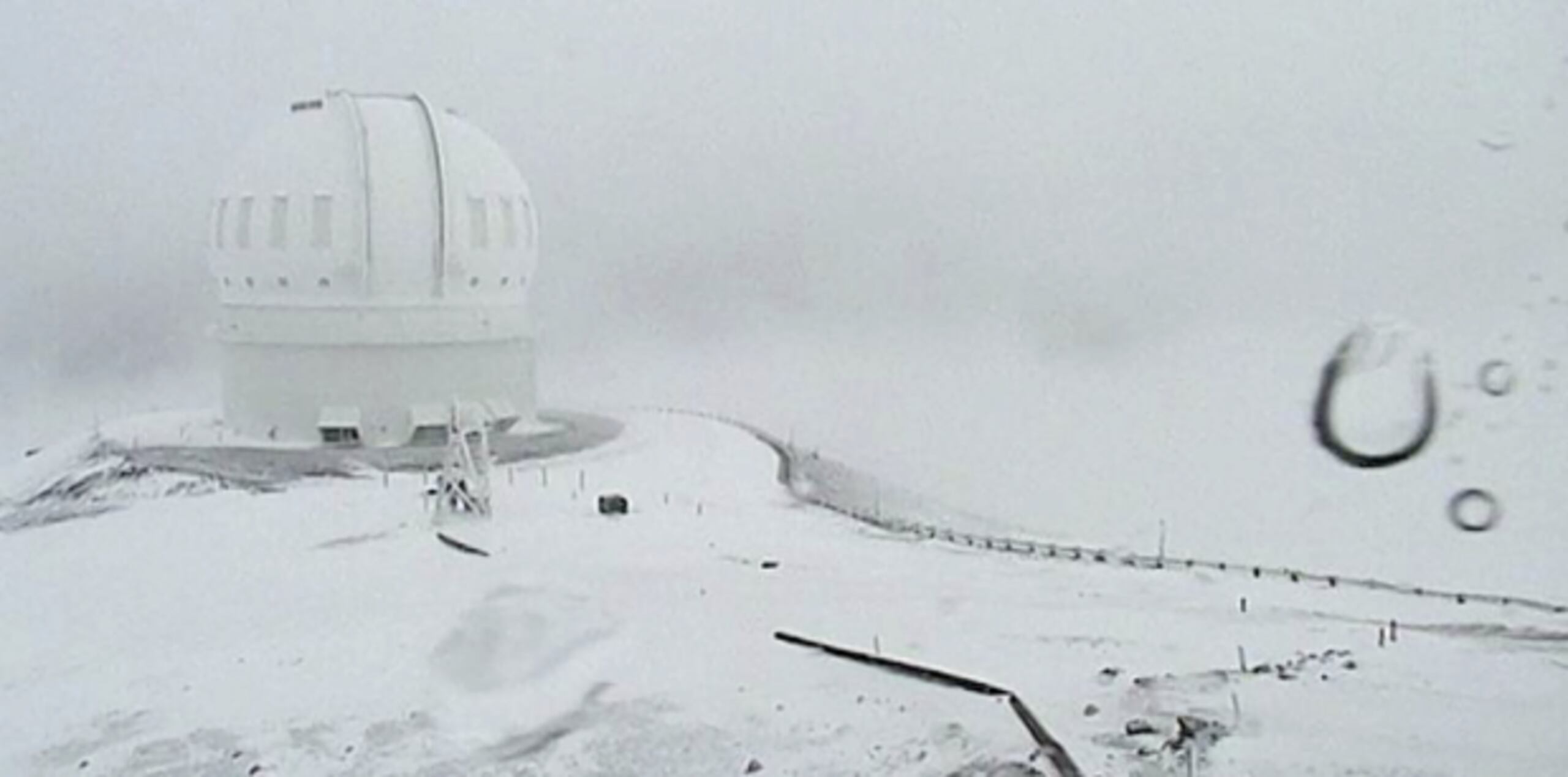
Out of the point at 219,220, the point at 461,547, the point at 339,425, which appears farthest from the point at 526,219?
the point at 461,547

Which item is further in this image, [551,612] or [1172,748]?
[551,612]

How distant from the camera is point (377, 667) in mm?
12930

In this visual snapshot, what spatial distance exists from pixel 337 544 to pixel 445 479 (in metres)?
1.77

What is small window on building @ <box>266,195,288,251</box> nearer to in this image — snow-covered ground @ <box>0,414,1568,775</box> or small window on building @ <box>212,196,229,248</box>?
small window on building @ <box>212,196,229,248</box>

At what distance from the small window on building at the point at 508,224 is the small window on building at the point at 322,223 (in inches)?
144

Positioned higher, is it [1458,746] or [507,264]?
[507,264]

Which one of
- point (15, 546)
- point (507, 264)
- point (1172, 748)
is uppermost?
point (507, 264)

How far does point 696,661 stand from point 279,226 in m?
21.4

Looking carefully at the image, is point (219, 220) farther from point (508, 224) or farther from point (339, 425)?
point (508, 224)

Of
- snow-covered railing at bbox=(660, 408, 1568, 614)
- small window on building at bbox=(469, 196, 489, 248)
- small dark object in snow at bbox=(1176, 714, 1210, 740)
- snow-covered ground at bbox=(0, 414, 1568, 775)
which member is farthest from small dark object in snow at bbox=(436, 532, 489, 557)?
small window on building at bbox=(469, 196, 489, 248)

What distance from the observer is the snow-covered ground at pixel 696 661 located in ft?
33.3

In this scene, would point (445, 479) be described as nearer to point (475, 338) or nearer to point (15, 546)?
point (15, 546)

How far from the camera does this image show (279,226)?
3086 cm

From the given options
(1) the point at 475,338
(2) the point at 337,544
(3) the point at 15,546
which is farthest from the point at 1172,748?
(1) the point at 475,338
